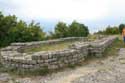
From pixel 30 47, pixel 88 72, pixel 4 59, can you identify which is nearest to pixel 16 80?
pixel 4 59

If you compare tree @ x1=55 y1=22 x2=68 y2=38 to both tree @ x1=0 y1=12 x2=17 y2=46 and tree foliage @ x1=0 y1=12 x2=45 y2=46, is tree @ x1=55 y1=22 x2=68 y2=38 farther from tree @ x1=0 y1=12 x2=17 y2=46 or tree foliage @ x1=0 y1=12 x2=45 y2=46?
tree @ x1=0 y1=12 x2=17 y2=46

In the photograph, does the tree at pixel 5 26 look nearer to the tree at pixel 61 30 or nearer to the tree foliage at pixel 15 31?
the tree foliage at pixel 15 31

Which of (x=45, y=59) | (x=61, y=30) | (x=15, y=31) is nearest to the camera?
(x=45, y=59)

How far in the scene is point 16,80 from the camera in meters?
8.62

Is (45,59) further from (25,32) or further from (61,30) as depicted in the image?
(61,30)

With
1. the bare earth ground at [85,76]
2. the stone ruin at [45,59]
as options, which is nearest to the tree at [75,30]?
the stone ruin at [45,59]

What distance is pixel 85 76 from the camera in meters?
8.71

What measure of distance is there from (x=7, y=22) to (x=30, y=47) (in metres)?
4.16

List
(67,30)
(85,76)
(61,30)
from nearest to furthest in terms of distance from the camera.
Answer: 1. (85,76)
2. (61,30)
3. (67,30)

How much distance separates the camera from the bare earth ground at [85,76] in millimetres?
8367

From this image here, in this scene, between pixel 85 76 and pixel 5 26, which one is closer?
pixel 85 76

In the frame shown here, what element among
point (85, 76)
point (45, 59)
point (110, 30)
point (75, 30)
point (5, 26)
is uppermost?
point (5, 26)

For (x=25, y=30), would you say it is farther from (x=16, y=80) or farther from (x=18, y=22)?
(x=16, y=80)

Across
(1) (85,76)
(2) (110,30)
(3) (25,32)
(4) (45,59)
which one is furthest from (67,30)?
(1) (85,76)
